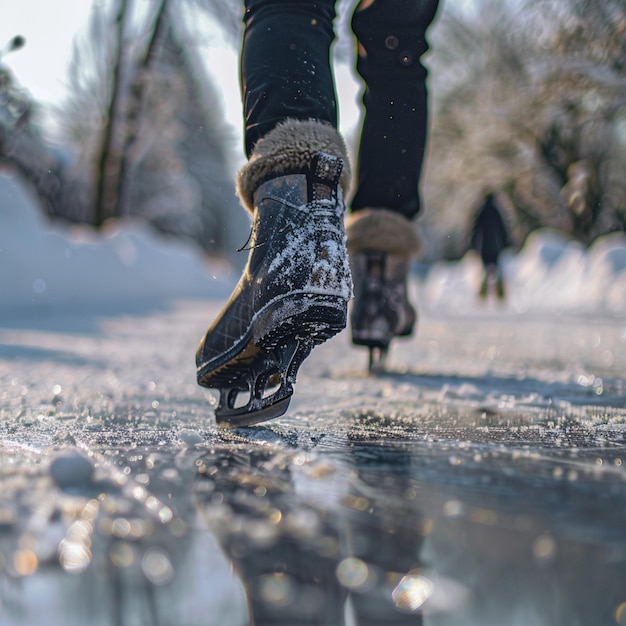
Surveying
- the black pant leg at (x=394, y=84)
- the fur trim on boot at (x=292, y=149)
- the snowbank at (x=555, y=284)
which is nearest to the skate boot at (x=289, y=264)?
the fur trim on boot at (x=292, y=149)

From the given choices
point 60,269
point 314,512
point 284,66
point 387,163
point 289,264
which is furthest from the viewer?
point 60,269

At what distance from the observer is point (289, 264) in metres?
1.29

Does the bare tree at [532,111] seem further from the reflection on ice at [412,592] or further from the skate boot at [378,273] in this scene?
the reflection on ice at [412,592]

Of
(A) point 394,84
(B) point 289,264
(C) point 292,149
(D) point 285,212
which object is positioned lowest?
(B) point 289,264

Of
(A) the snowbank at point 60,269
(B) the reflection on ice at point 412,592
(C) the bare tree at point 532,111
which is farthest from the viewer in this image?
(C) the bare tree at point 532,111

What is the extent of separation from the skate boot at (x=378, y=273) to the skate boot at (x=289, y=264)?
35.7 inches

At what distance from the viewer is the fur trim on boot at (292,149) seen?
4.44ft

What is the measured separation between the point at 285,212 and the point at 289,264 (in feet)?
0.39

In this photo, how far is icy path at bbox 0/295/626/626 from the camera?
2.02 feet

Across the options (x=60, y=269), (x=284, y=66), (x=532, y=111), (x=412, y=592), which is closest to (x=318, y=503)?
(x=412, y=592)

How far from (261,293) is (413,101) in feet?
3.15

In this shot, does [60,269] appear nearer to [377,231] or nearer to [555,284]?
[377,231]

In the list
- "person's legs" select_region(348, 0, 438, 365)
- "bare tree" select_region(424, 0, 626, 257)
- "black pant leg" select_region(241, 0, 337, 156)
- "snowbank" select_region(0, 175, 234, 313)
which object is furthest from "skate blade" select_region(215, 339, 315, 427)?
"bare tree" select_region(424, 0, 626, 257)

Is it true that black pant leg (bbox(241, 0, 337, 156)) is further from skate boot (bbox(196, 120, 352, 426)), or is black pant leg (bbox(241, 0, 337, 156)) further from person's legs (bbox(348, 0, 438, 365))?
person's legs (bbox(348, 0, 438, 365))
